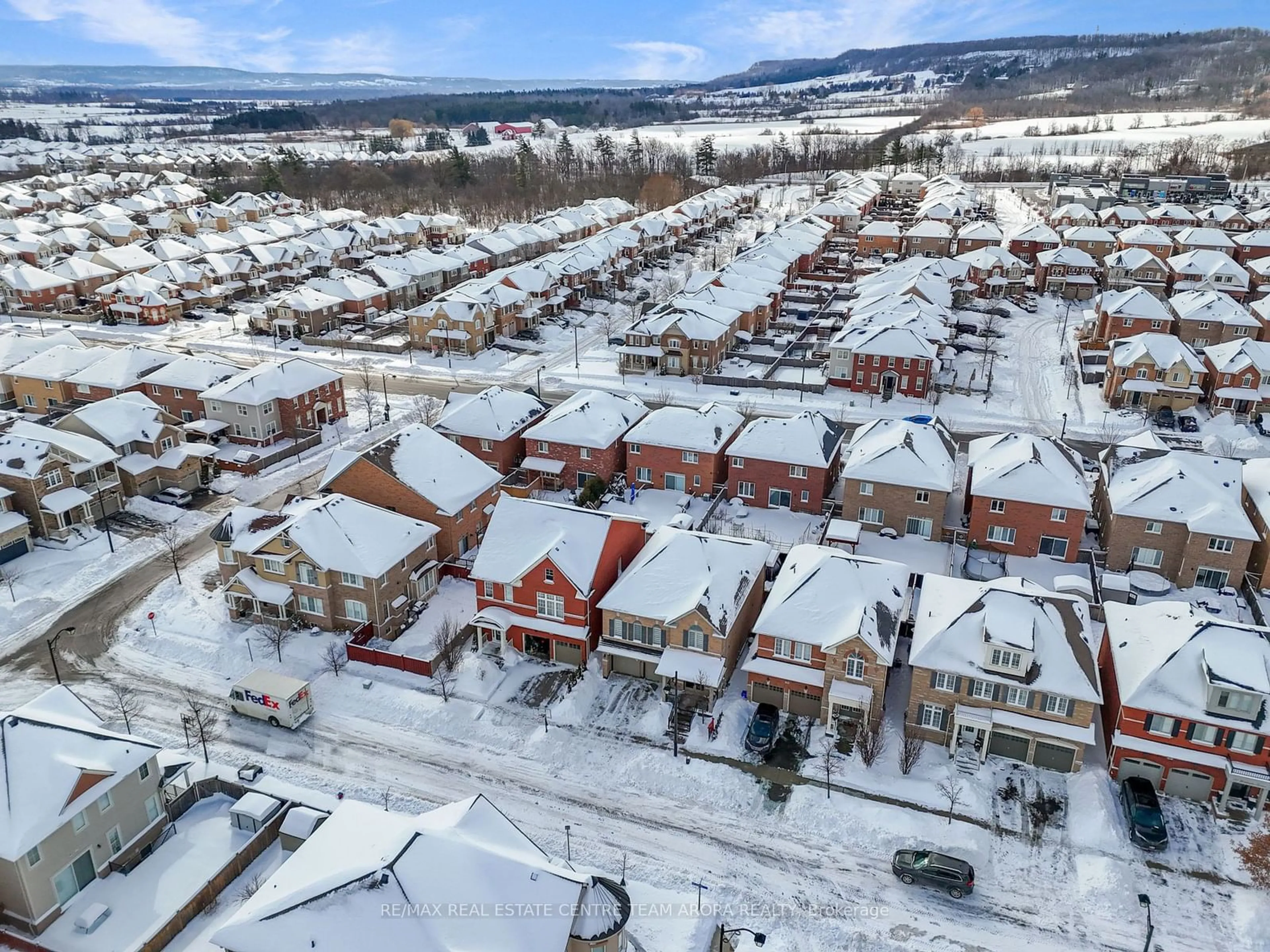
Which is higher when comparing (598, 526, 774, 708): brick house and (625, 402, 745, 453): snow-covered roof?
(625, 402, 745, 453): snow-covered roof

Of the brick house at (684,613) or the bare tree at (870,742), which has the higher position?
the brick house at (684,613)

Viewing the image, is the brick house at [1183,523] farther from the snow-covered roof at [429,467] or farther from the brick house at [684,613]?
the snow-covered roof at [429,467]

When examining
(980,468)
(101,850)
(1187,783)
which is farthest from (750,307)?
(101,850)

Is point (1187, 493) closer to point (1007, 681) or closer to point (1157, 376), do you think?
point (1007, 681)

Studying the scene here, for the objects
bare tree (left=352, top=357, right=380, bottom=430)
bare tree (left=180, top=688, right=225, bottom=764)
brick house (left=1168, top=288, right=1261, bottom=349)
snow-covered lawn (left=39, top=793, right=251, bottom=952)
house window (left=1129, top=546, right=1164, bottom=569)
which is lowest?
Answer: snow-covered lawn (left=39, top=793, right=251, bottom=952)

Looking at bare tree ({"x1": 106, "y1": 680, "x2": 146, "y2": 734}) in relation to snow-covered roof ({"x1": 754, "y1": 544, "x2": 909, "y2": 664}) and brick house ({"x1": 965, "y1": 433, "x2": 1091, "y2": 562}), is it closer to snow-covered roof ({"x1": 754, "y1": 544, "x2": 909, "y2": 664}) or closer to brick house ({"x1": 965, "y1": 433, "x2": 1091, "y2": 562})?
snow-covered roof ({"x1": 754, "y1": 544, "x2": 909, "y2": 664})

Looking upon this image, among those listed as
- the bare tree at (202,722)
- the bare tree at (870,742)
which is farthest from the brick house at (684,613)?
the bare tree at (202,722)

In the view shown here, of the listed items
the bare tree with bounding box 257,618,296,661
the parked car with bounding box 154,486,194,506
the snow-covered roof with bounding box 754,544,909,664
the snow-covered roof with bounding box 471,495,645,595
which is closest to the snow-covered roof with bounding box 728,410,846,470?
the snow-covered roof with bounding box 471,495,645,595
